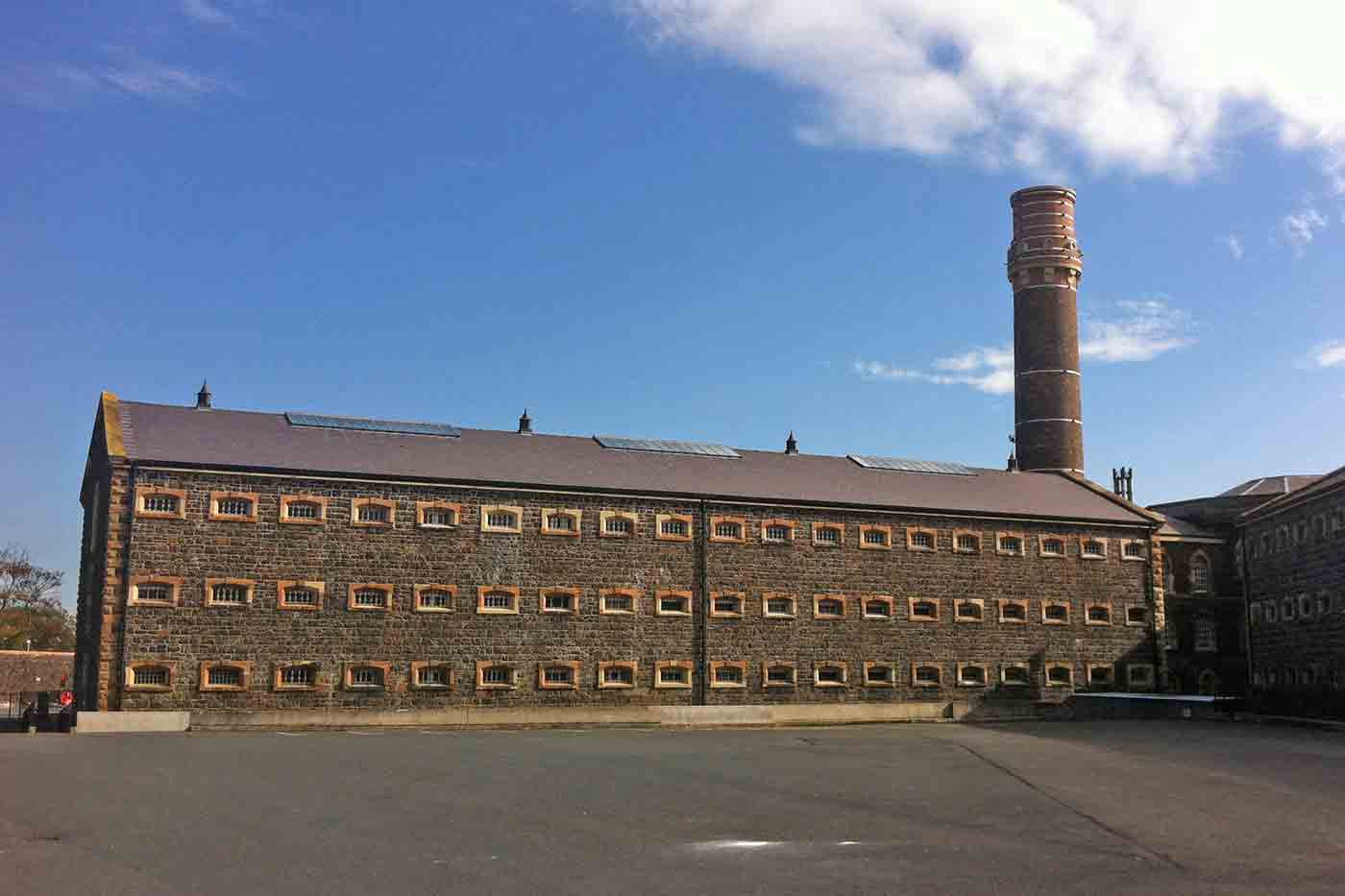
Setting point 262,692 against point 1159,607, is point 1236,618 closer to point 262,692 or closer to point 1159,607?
point 1159,607

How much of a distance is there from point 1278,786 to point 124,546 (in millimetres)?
28171

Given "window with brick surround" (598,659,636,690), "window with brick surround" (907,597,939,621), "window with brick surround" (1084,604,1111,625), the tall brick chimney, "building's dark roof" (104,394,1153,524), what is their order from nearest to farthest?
"building's dark roof" (104,394,1153,524) → "window with brick surround" (598,659,636,690) → "window with brick surround" (907,597,939,621) → "window with brick surround" (1084,604,1111,625) → the tall brick chimney

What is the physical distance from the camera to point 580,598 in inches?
1516

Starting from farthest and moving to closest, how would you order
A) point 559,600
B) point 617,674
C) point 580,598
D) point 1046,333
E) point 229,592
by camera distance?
→ point 1046,333 → point 617,674 → point 580,598 → point 559,600 → point 229,592

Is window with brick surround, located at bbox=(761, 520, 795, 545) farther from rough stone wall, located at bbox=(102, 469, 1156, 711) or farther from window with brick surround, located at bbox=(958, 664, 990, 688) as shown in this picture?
window with brick surround, located at bbox=(958, 664, 990, 688)

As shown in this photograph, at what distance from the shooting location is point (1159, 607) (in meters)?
47.7

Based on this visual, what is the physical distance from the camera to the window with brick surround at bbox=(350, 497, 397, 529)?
119 feet

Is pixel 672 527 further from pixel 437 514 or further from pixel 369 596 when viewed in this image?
pixel 369 596

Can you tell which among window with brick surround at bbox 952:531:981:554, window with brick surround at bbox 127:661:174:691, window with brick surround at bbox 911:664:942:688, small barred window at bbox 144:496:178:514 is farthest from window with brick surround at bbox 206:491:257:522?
window with brick surround at bbox 952:531:981:554

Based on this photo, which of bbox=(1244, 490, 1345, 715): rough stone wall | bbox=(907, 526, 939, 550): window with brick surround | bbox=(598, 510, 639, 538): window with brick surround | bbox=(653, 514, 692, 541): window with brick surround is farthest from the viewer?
bbox=(907, 526, 939, 550): window with brick surround

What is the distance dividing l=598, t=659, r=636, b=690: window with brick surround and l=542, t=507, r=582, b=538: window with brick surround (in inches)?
162

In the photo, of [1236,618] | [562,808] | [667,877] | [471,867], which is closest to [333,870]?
[471,867]

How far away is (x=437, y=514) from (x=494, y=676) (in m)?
5.10

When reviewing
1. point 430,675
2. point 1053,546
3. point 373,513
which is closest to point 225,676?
point 430,675
